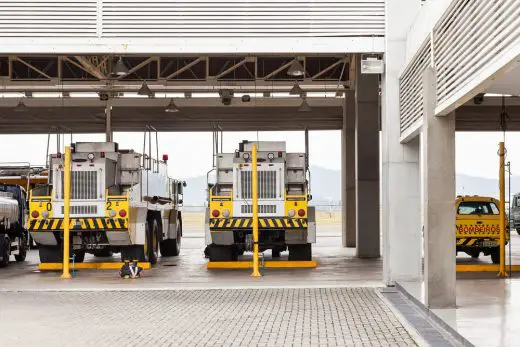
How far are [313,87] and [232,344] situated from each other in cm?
2263

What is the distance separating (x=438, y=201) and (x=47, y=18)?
833cm

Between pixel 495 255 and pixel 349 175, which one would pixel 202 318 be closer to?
pixel 495 255

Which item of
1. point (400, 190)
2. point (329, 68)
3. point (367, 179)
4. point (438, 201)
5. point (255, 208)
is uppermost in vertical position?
point (329, 68)

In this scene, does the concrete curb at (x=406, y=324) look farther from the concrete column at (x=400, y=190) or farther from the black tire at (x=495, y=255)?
the black tire at (x=495, y=255)

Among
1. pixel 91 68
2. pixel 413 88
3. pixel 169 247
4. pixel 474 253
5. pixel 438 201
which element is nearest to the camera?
pixel 438 201

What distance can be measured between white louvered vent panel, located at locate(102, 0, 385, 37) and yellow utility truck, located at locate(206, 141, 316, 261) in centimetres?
532

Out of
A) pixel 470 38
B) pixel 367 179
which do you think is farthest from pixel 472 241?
pixel 470 38

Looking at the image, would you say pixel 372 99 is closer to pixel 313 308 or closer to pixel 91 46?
pixel 91 46

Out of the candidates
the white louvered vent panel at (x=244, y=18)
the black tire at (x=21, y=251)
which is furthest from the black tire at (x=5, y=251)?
the white louvered vent panel at (x=244, y=18)

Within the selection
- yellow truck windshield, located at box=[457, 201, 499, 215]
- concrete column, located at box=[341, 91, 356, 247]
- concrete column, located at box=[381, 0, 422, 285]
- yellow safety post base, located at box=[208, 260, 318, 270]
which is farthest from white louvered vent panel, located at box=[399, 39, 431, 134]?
concrete column, located at box=[341, 91, 356, 247]

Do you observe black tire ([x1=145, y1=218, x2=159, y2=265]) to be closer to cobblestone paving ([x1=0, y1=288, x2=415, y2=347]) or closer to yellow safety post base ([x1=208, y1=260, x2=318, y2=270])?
yellow safety post base ([x1=208, y1=260, x2=318, y2=270])

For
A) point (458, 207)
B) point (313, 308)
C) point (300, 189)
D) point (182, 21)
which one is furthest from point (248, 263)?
point (313, 308)

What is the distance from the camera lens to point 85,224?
20109mm

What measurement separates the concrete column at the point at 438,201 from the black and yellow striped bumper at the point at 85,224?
935cm
